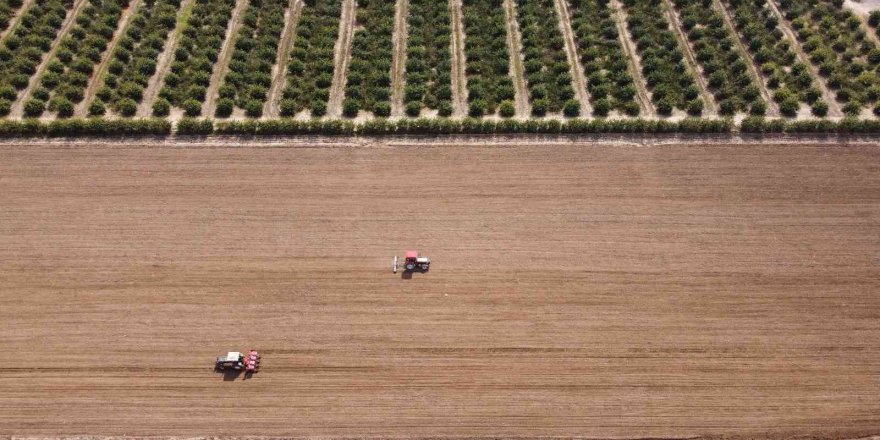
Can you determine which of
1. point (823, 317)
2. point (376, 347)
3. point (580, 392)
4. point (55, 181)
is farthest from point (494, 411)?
point (55, 181)

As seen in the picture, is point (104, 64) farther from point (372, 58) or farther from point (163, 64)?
point (372, 58)

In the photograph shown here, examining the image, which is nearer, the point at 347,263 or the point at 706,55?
the point at 347,263

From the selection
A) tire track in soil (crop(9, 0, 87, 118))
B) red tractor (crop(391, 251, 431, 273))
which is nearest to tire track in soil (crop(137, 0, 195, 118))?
tire track in soil (crop(9, 0, 87, 118))

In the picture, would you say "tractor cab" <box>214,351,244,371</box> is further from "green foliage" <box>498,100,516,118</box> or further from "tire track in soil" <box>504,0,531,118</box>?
"tire track in soil" <box>504,0,531,118</box>

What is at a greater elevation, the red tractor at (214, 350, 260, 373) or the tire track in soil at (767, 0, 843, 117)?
the tire track in soil at (767, 0, 843, 117)

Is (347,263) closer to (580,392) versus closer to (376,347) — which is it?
(376,347)

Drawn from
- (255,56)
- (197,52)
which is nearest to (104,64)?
(197,52)
